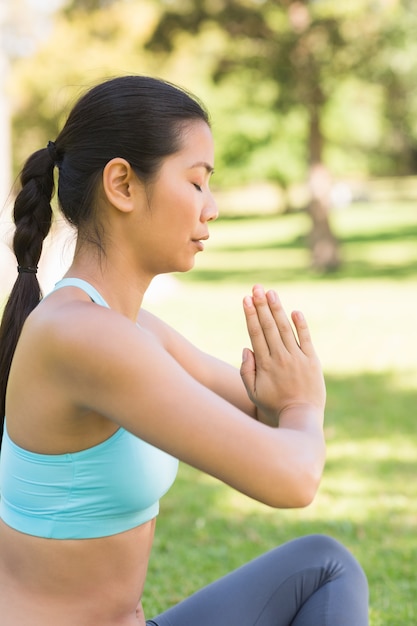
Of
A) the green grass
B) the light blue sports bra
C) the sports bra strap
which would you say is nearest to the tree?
the green grass

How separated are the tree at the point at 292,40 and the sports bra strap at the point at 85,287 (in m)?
15.7

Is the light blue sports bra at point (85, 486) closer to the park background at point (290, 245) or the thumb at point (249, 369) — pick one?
the thumb at point (249, 369)

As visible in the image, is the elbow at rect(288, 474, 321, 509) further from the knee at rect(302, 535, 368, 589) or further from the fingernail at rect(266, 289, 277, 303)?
the knee at rect(302, 535, 368, 589)

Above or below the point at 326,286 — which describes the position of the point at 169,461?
above

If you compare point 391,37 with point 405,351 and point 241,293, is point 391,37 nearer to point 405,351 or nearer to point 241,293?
point 241,293

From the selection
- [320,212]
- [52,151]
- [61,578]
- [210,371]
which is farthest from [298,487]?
[320,212]

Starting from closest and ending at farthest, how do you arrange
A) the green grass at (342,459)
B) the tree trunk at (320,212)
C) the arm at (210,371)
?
the arm at (210,371), the green grass at (342,459), the tree trunk at (320,212)

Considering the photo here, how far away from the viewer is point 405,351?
1027 centimetres

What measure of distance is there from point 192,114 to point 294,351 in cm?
53

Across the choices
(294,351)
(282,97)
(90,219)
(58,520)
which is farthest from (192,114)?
(282,97)

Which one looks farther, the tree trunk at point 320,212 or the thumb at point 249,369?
the tree trunk at point 320,212

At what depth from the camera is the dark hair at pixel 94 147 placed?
196cm

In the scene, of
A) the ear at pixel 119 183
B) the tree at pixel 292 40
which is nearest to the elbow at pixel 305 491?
the ear at pixel 119 183

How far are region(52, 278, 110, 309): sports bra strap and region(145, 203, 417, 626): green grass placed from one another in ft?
6.60
